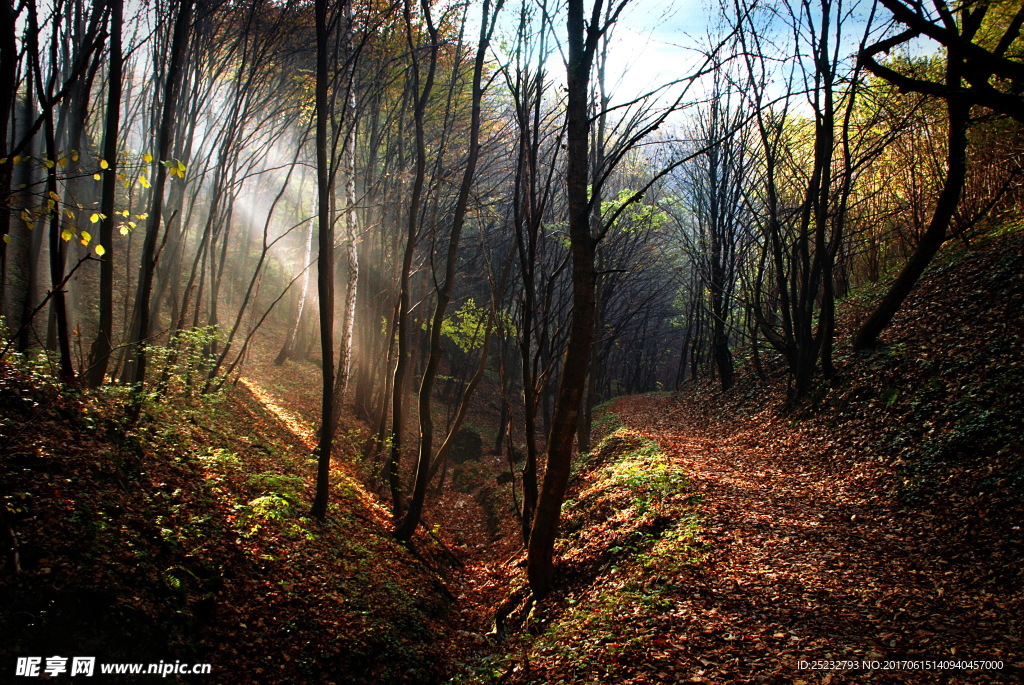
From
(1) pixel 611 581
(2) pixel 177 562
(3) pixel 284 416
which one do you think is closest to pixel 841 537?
(1) pixel 611 581

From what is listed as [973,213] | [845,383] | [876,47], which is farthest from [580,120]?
[973,213]

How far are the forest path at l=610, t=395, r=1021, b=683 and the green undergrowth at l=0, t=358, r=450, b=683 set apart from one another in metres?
2.72

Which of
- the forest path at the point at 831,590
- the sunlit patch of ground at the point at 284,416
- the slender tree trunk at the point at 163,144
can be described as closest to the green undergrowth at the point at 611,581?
the forest path at the point at 831,590

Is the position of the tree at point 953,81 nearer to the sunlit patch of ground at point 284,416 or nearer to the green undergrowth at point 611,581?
the green undergrowth at point 611,581

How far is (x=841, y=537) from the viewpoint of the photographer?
18.6ft

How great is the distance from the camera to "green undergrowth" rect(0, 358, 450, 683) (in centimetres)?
359

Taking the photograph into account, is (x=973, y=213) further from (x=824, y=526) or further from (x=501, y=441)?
(x=501, y=441)

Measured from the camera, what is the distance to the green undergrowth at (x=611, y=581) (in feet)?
13.9

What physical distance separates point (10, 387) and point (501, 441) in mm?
14799

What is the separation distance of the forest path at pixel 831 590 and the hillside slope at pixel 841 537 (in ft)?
0.06

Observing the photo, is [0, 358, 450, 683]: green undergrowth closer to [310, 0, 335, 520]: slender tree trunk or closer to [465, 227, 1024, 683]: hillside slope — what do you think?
[310, 0, 335, 520]: slender tree trunk

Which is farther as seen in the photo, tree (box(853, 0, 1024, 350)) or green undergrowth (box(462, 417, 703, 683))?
tree (box(853, 0, 1024, 350))

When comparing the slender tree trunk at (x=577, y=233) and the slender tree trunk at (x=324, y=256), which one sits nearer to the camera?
the slender tree trunk at (x=577, y=233)

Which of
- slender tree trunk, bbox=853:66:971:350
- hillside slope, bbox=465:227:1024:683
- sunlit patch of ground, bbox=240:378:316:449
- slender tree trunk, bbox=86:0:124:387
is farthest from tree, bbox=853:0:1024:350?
sunlit patch of ground, bbox=240:378:316:449
